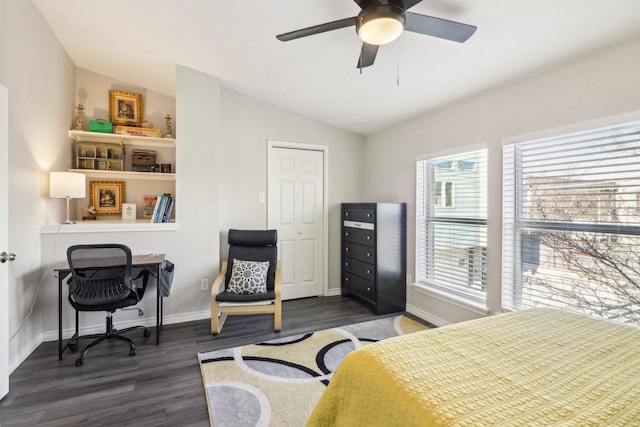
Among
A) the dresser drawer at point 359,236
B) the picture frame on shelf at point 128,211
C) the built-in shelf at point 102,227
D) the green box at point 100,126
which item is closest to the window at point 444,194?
the dresser drawer at point 359,236

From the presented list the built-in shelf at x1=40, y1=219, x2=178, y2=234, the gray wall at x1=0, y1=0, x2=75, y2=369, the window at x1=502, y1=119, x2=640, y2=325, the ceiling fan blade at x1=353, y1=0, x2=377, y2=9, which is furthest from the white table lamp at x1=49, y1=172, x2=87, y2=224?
the window at x1=502, y1=119, x2=640, y2=325

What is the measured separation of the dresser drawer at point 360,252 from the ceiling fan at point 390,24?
90.6 inches

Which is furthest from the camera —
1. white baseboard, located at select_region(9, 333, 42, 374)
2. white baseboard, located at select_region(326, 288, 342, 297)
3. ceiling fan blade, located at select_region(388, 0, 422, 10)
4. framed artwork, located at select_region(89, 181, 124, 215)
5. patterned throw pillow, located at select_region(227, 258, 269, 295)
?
white baseboard, located at select_region(326, 288, 342, 297)

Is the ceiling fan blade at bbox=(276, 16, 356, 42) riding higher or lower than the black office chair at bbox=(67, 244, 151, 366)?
higher

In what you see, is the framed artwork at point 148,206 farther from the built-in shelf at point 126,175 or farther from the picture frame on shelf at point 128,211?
the built-in shelf at point 126,175

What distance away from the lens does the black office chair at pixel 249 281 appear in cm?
284

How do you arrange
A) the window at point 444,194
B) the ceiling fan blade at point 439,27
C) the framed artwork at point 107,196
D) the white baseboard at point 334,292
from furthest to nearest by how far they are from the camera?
the white baseboard at point 334,292, the framed artwork at point 107,196, the window at point 444,194, the ceiling fan blade at point 439,27

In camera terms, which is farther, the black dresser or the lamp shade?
the black dresser

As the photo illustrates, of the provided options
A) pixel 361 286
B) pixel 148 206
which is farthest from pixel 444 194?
pixel 148 206

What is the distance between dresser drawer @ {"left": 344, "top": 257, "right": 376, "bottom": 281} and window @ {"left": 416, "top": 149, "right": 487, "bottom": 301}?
543 millimetres

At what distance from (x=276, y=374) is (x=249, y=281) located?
3.52ft

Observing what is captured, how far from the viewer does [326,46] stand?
2350mm

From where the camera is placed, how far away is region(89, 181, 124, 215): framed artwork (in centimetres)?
339

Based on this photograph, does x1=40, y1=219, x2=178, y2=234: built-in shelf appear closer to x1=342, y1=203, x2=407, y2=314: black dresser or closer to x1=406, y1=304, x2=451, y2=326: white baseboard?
x1=342, y1=203, x2=407, y2=314: black dresser
